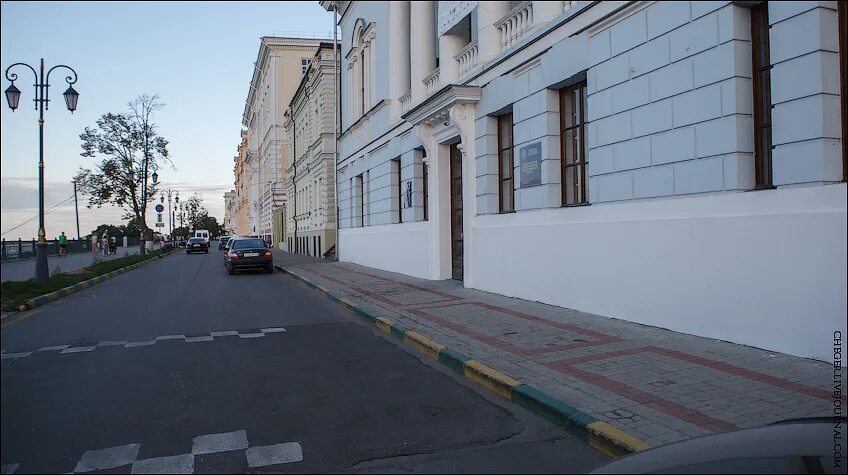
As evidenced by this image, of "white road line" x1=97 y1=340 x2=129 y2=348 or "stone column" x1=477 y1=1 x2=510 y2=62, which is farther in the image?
"stone column" x1=477 y1=1 x2=510 y2=62

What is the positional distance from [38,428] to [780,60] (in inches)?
304

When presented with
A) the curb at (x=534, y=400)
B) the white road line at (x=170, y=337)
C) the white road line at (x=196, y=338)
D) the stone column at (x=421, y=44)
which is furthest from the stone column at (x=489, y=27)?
the white road line at (x=170, y=337)

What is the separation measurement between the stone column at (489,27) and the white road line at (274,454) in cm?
1005

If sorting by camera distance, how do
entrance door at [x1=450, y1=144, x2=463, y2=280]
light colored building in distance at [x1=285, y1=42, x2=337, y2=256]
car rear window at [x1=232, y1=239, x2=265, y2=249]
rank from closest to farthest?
1. entrance door at [x1=450, y1=144, x2=463, y2=280]
2. car rear window at [x1=232, y1=239, x2=265, y2=249]
3. light colored building in distance at [x1=285, y1=42, x2=337, y2=256]

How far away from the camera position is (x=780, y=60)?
6.41m

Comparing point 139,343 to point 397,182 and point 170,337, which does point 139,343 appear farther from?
point 397,182

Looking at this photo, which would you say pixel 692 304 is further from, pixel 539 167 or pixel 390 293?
pixel 390 293


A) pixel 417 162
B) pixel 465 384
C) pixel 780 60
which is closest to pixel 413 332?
pixel 465 384

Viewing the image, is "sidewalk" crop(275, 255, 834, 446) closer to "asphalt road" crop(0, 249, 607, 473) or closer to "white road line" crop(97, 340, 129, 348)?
"asphalt road" crop(0, 249, 607, 473)

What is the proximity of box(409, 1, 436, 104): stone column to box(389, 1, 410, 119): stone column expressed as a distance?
640 millimetres

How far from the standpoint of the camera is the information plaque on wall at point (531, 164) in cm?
1112

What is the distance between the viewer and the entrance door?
15734 mm

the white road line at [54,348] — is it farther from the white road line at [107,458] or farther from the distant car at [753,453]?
the distant car at [753,453]

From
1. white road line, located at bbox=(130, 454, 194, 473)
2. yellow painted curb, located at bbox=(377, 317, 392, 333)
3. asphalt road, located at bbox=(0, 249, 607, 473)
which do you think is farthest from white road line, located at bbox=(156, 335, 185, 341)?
white road line, located at bbox=(130, 454, 194, 473)
